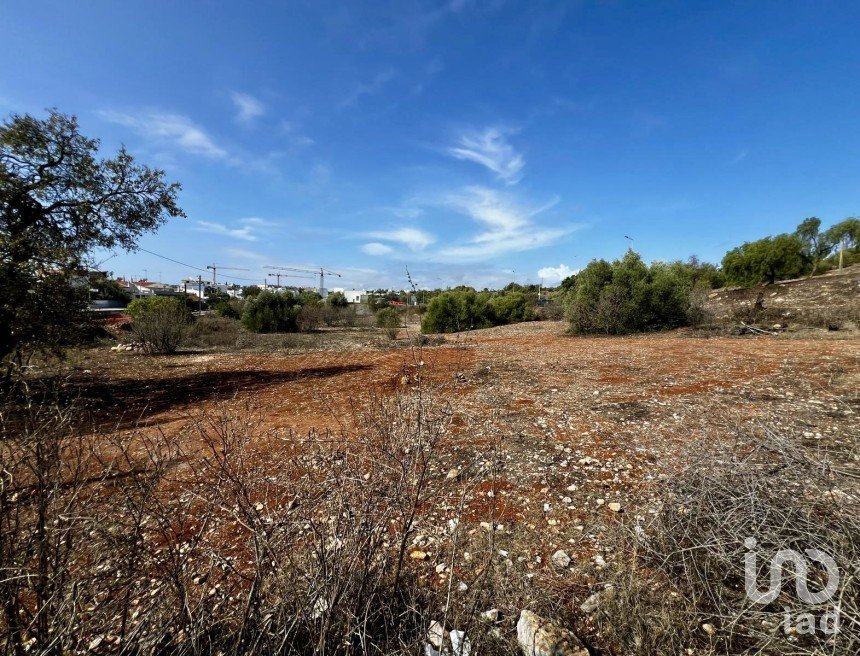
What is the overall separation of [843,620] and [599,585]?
1099mm

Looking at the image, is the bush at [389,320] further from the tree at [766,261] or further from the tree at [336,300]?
the tree at [766,261]

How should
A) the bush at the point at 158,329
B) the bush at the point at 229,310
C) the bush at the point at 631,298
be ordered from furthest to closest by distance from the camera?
the bush at the point at 229,310 → the bush at the point at 631,298 → the bush at the point at 158,329

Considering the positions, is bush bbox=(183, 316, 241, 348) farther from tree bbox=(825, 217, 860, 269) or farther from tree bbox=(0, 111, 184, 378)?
tree bbox=(825, 217, 860, 269)

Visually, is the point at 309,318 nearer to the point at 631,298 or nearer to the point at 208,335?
the point at 208,335

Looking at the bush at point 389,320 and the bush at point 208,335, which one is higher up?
the bush at point 389,320

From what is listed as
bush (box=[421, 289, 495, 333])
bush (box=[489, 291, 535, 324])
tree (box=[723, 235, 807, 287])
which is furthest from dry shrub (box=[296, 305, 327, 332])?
tree (box=[723, 235, 807, 287])

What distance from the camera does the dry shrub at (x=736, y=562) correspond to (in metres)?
1.72

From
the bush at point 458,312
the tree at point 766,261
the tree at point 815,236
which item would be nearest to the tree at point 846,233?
the tree at point 815,236

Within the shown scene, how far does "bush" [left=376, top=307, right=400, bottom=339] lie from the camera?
61.2 feet

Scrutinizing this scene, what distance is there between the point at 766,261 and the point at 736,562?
32.8 m

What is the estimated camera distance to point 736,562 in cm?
208

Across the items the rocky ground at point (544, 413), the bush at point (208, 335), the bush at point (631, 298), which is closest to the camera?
the rocky ground at point (544, 413)

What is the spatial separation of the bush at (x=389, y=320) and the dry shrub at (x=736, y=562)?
14817mm

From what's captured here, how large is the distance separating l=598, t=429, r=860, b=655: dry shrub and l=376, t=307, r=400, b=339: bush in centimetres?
1482
